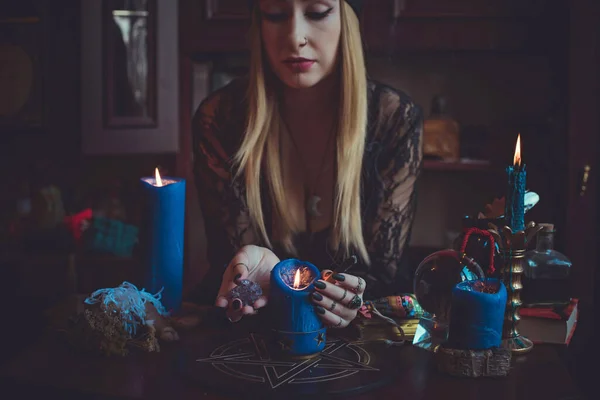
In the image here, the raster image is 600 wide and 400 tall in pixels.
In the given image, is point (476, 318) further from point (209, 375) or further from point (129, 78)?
point (129, 78)

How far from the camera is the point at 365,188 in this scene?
1.37m

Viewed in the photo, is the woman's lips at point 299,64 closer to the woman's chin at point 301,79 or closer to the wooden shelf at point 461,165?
the woman's chin at point 301,79

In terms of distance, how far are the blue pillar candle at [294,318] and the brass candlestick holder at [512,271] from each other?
27 centimetres

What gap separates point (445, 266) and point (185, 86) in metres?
1.39

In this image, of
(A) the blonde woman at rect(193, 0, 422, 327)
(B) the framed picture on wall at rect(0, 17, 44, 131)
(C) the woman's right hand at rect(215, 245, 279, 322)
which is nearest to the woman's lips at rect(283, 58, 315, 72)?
(A) the blonde woman at rect(193, 0, 422, 327)

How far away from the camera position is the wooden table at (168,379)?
79 cm

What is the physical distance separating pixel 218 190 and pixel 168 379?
23.1 inches

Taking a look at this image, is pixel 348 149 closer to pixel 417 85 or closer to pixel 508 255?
pixel 508 255

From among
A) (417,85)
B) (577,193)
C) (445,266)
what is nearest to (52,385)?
(445,266)

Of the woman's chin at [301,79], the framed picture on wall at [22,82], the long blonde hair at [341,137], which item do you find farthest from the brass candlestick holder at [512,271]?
the framed picture on wall at [22,82]

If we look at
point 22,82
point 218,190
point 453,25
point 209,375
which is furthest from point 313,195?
point 22,82

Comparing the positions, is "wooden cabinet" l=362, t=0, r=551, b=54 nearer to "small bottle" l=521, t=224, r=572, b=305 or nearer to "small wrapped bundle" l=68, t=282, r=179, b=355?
"small bottle" l=521, t=224, r=572, b=305

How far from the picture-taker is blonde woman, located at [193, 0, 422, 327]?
131 centimetres

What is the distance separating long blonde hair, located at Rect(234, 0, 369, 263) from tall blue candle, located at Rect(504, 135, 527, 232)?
41 centimetres
